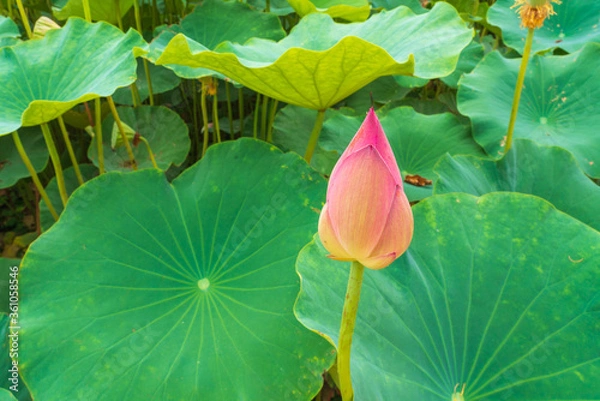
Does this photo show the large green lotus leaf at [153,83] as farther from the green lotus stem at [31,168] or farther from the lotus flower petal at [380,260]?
the lotus flower petal at [380,260]

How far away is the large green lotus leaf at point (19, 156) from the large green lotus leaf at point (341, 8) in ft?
3.49

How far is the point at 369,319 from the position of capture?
86 centimetres

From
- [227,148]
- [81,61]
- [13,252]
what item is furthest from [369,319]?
[13,252]

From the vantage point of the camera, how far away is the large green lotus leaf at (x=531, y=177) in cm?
118

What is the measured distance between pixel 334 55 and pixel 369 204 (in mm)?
631

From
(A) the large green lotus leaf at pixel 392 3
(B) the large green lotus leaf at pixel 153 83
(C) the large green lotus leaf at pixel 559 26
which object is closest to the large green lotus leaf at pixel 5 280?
(B) the large green lotus leaf at pixel 153 83

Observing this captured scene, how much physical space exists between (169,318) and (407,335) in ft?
1.65

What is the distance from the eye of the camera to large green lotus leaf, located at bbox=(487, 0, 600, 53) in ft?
6.91

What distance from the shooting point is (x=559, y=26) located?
2.28m

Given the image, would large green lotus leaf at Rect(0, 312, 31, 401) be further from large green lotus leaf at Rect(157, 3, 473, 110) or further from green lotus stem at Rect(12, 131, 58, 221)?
large green lotus leaf at Rect(157, 3, 473, 110)

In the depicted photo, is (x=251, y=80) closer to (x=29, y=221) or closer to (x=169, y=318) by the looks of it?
(x=169, y=318)

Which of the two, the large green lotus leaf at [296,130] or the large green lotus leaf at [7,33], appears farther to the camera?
the large green lotus leaf at [296,130]

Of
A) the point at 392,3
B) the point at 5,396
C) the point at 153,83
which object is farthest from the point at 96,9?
the point at 5,396

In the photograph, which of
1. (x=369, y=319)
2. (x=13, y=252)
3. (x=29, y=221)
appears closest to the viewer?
(x=369, y=319)
